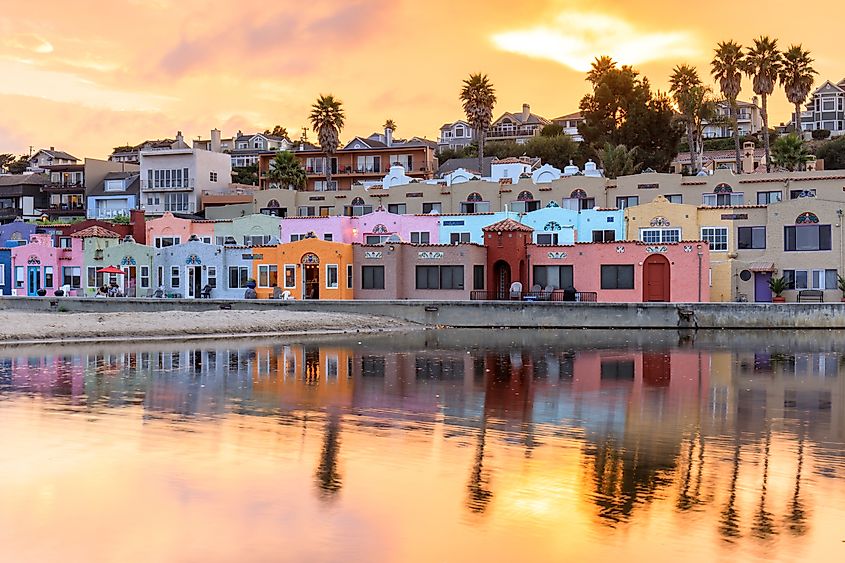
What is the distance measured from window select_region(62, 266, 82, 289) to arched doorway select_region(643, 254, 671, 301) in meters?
40.6

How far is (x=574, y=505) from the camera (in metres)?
16.9

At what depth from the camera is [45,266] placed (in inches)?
3078

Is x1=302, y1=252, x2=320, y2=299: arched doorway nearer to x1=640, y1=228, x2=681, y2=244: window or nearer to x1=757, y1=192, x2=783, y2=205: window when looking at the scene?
x1=640, y1=228, x2=681, y2=244: window

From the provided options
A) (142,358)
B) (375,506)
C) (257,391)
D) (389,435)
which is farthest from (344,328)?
(375,506)

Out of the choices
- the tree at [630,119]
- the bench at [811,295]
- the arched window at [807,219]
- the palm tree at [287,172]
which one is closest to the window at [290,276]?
the bench at [811,295]

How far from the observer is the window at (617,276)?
6359 cm

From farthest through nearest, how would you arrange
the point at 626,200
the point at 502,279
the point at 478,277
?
the point at 626,200, the point at 502,279, the point at 478,277

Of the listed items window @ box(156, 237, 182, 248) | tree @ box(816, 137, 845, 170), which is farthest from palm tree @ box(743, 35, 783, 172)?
window @ box(156, 237, 182, 248)

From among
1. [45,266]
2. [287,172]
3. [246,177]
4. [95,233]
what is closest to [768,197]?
[95,233]

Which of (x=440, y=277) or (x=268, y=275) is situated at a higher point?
(x=268, y=275)

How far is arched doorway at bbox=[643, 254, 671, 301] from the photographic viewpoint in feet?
206

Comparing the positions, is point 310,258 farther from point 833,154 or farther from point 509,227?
point 833,154

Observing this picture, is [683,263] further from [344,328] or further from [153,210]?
[153,210]

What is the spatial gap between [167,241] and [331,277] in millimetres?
20001
